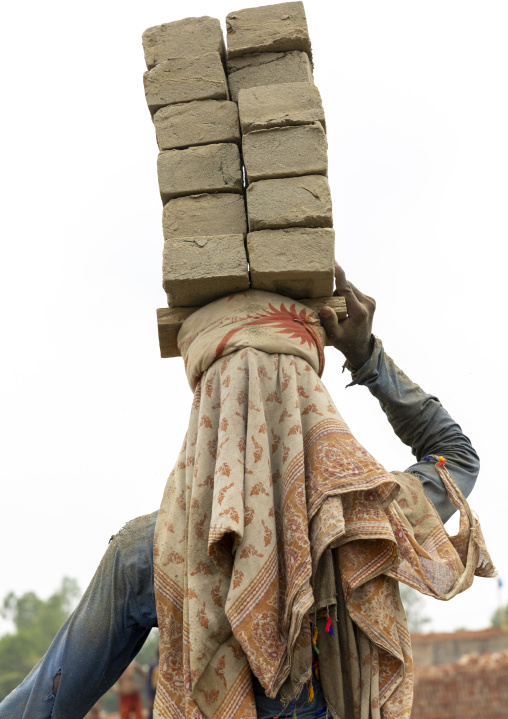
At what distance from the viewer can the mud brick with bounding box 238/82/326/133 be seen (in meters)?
3.42

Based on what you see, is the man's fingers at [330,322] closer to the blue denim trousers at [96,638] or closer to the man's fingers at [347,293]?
the man's fingers at [347,293]

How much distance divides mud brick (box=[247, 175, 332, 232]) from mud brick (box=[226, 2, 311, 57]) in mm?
784

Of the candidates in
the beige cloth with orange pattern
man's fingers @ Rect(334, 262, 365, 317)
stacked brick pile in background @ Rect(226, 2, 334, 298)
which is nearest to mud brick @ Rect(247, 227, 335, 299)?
stacked brick pile in background @ Rect(226, 2, 334, 298)

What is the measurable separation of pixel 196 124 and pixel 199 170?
258 mm

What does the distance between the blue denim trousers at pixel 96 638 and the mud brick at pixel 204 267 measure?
3.23 feet

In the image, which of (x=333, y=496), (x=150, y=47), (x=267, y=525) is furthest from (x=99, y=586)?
(x=150, y=47)

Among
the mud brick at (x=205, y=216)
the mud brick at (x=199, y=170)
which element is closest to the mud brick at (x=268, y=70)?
the mud brick at (x=199, y=170)

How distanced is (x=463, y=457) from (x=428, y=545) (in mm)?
632

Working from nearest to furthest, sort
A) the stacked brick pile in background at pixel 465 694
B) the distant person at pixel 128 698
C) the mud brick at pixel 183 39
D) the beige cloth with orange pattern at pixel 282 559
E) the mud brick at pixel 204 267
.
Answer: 1. the beige cloth with orange pattern at pixel 282 559
2. the mud brick at pixel 204 267
3. the mud brick at pixel 183 39
4. the stacked brick pile in background at pixel 465 694
5. the distant person at pixel 128 698

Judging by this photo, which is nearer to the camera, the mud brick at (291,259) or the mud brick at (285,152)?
the mud brick at (291,259)

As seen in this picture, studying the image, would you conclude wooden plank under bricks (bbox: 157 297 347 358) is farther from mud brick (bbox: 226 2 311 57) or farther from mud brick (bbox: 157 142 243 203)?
mud brick (bbox: 226 2 311 57)

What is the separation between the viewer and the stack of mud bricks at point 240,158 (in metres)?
3.21

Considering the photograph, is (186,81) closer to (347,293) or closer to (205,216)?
(205,216)

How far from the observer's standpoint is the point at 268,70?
3697 millimetres
